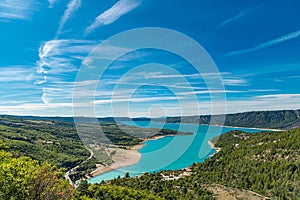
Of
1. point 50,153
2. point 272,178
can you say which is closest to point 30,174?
point 272,178

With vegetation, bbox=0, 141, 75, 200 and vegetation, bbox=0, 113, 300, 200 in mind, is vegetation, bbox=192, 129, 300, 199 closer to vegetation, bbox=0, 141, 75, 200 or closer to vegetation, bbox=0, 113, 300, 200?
vegetation, bbox=0, 113, 300, 200

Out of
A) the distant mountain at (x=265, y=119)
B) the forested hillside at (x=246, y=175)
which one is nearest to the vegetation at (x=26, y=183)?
the forested hillside at (x=246, y=175)

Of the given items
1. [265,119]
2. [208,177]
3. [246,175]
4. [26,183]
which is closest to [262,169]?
[246,175]

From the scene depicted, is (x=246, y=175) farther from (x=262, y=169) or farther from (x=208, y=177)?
(x=208, y=177)

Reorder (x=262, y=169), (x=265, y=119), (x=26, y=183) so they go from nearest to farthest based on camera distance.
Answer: (x=26, y=183) < (x=262, y=169) < (x=265, y=119)

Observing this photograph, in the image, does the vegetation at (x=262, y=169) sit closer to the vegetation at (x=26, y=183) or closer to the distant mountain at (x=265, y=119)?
the vegetation at (x=26, y=183)

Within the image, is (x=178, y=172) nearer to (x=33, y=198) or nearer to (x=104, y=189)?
(x=104, y=189)

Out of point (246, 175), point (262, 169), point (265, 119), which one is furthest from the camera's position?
point (265, 119)

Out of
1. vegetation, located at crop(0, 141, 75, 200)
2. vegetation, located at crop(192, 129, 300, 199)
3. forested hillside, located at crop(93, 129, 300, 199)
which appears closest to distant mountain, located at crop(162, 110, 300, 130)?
vegetation, located at crop(192, 129, 300, 199)

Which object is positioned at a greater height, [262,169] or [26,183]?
[26,183]

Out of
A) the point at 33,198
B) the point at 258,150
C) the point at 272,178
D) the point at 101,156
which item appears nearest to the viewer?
the point at 33,198

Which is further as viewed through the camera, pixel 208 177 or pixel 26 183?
pixel 208 177
